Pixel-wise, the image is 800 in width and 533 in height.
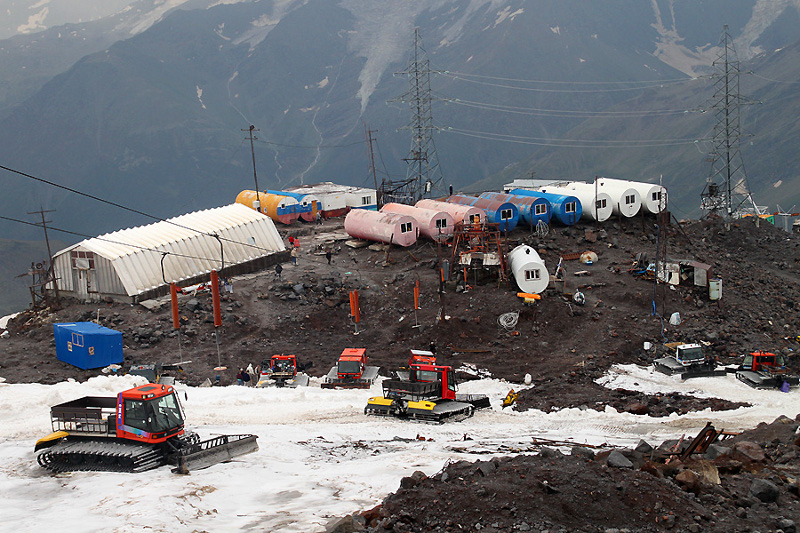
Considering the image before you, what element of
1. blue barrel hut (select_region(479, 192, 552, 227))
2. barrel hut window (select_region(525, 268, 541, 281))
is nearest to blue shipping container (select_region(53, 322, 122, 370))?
barrel hut window (select_region(525, 268, 541, 281))

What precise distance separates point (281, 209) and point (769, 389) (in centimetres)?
3949

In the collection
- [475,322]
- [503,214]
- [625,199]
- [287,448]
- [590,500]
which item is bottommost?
[287,448]

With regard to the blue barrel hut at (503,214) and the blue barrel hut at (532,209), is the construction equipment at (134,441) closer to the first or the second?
the blue barrel hut at (503,214)

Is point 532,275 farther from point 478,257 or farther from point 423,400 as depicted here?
point 423,400

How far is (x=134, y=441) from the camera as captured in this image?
702 inches

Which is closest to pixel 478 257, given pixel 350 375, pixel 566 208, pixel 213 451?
pixel 566 208

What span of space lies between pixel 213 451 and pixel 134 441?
5.99 ft

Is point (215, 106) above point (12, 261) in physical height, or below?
above

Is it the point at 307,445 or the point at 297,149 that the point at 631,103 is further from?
the point at 307,445

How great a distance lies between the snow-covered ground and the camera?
14328 mm

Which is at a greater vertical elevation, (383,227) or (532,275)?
(383,227)

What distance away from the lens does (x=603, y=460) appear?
14.9 m

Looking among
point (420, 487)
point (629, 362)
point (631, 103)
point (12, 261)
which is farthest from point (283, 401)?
point (631, 103)

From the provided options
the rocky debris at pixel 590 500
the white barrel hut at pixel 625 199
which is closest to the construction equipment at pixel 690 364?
the rocky debris at pixel 590 500
